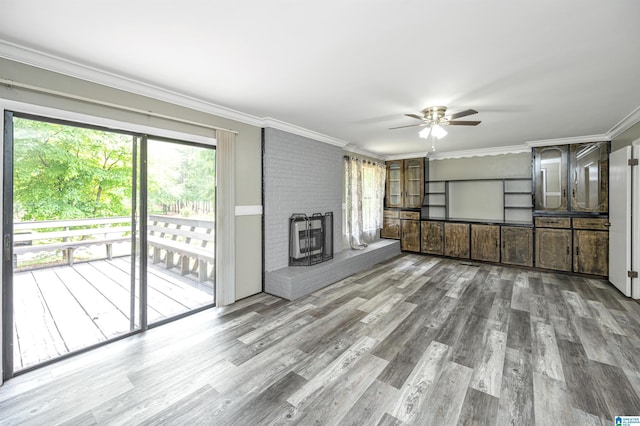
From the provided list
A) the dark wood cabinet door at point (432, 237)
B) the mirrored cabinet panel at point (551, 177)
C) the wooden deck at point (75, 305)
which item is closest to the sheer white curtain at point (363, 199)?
the dark wood cabinet door at point (432, 237)

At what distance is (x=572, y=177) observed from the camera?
4.98 metres

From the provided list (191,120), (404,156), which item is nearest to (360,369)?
(191,120)

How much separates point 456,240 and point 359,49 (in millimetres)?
5309

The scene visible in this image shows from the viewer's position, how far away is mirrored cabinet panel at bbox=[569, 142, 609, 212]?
184 inches

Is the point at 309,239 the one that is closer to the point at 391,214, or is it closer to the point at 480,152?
the point at 391,214

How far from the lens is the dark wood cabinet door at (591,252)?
4645 millimetres

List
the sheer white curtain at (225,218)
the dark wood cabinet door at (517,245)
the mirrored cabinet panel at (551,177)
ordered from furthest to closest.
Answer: the dark wood cabinet door at (517,245)
the mirrored cabinet panel at (551,177)
the sheer white curtain at (225,218)

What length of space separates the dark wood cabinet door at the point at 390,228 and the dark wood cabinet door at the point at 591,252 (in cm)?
338

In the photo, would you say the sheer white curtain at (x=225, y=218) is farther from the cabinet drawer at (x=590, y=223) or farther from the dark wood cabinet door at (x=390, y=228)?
the cabinet drawer at (x=590, y=223)

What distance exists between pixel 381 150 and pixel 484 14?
184 inches

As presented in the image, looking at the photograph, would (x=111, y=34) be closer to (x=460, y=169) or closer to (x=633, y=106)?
(x=633, y=106)

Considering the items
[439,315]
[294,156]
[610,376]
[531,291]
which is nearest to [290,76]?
[294,156]

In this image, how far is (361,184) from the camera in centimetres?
612

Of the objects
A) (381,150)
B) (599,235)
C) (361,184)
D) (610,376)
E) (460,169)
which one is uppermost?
(381,150)
